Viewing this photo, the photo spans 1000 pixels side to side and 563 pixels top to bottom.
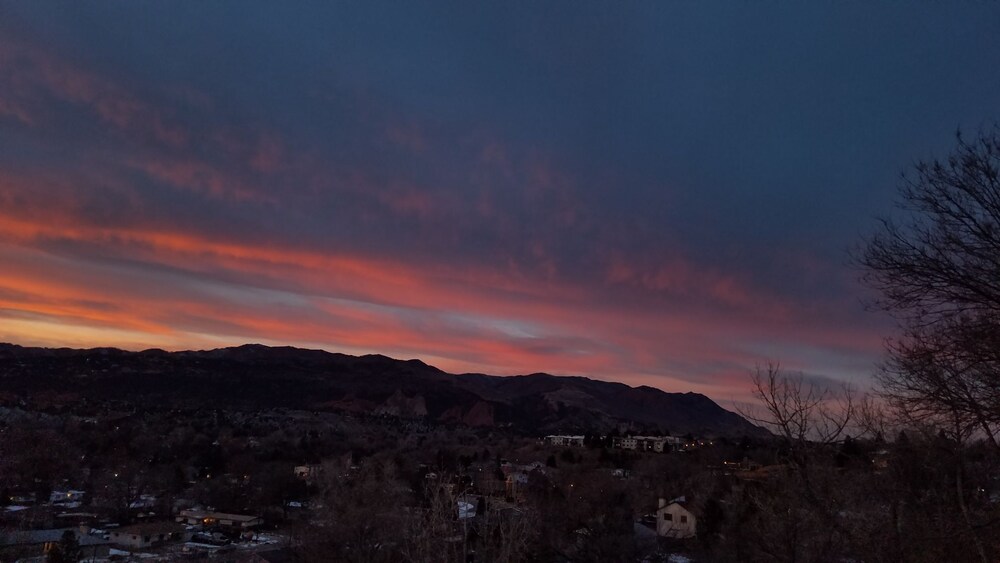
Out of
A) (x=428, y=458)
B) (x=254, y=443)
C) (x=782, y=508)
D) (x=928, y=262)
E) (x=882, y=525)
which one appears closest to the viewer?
(x=928, y=262)

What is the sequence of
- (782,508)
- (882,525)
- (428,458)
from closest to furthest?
1. (882,525)
2. (782,508)
3. (428,458)

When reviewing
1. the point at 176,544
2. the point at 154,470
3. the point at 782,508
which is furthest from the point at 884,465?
the point at 154,470

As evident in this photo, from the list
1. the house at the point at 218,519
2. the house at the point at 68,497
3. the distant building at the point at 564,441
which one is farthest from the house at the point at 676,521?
the distant building at the point at 564,441

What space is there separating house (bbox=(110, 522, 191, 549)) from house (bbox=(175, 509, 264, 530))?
14.3ft

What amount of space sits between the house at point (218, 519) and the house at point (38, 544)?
30.6 ft

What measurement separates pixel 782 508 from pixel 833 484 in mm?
1227

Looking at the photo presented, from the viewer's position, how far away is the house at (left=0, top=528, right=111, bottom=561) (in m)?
31.9

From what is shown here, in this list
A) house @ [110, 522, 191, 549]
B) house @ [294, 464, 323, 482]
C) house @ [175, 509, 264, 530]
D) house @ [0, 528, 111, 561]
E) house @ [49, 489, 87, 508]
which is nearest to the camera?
house @ [0, 528, 111, 561]

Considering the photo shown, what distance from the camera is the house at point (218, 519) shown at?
50.8m

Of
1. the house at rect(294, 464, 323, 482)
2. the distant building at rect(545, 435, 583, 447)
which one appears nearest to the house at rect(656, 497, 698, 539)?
the house at rect(294, 464, 323, 482)

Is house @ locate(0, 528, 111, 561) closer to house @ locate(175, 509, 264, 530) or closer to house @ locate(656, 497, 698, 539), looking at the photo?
house @ locate(175, 509, 264, 530)

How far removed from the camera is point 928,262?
6992 millimetres

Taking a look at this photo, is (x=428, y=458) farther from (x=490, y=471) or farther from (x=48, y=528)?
(x=48, y=528)

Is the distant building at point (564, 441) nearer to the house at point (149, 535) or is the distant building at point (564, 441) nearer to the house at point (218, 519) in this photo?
the house at point (218, 519)
